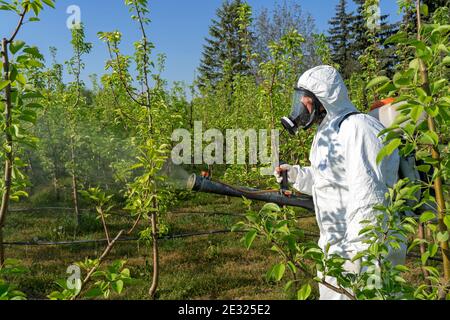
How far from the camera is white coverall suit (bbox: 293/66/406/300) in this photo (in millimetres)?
2145

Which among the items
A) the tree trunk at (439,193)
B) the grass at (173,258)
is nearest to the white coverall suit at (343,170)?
the tree trunk at (439,193)

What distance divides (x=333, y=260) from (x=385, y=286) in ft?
0.66

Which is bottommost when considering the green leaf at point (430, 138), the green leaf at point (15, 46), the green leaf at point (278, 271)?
the green leaf at point (278, 271)

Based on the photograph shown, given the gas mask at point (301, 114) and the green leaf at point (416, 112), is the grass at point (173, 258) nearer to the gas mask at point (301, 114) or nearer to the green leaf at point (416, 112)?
the gas mask at point (301, 114)

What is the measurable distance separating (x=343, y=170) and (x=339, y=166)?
0.03 meters

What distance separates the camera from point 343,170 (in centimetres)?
244

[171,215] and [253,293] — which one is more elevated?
[171,215]

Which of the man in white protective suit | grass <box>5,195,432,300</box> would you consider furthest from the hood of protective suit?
grass <box>5,195,432,300</box>

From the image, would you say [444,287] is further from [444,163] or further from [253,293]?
[253,293]

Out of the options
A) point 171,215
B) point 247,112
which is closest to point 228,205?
point 171,215

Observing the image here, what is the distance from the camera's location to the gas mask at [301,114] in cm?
266

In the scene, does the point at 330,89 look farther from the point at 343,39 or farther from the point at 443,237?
the point at 343,39

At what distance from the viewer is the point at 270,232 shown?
4.69ft

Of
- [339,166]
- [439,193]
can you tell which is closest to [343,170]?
[339,166]
